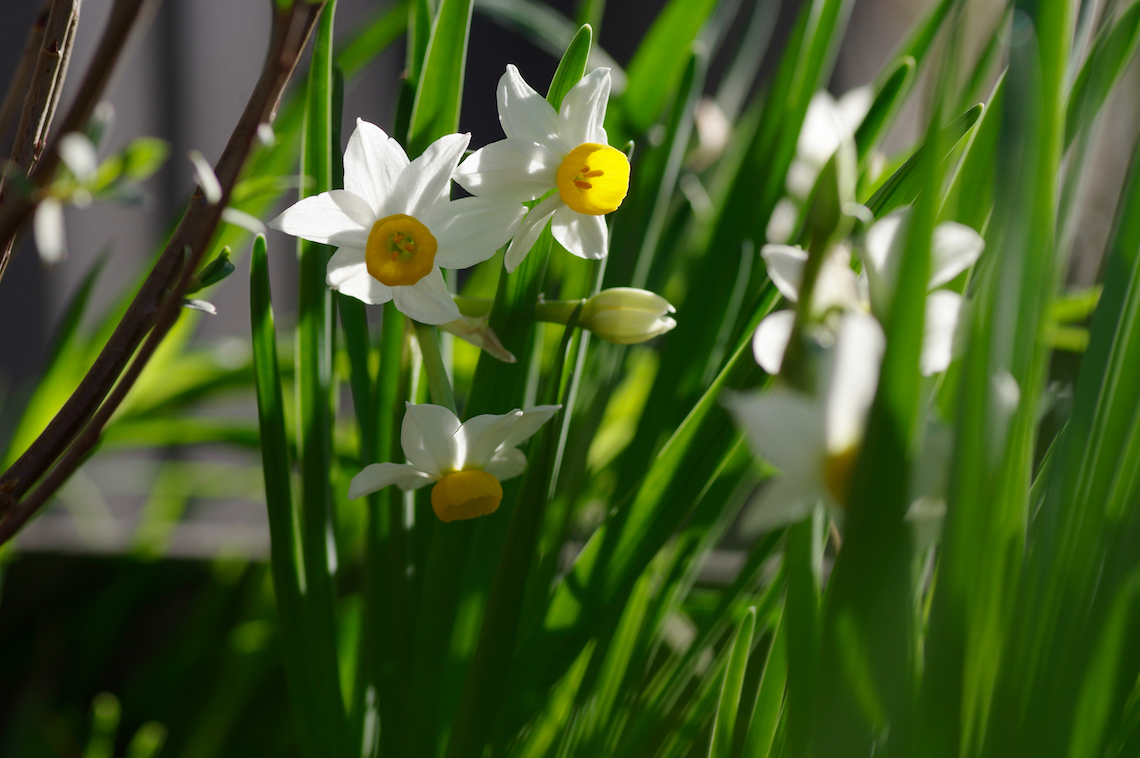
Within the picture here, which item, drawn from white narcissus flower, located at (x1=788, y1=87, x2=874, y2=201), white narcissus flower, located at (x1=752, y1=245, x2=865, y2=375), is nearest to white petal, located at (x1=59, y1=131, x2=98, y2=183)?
white narcissus flower, located at (x1=752, y1=245, x2=865, y2=375)

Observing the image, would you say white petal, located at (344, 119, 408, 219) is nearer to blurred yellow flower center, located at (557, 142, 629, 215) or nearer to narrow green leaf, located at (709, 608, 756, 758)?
blurred yellow flower center, located at (557, 142, 629, 215)

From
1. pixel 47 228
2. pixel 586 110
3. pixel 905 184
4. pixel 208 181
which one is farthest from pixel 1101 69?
pixel 47 228

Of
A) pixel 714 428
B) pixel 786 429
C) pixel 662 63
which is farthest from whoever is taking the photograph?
pixel 662 63

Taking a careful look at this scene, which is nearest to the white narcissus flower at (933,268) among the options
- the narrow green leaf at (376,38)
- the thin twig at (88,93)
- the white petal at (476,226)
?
the white petal at (476,226)

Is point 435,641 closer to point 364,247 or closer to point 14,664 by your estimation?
point 364,247

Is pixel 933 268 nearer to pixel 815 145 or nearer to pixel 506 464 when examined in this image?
pixel 506 464

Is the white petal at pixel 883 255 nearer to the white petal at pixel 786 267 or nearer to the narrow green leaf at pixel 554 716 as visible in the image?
the white petal at pixel 786 267

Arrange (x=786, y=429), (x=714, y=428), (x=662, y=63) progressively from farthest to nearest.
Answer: (x=662, y=63), (x=714, y=428), (x=786, y=429)

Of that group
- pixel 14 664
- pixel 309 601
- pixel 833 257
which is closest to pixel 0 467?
pixel 14 664
